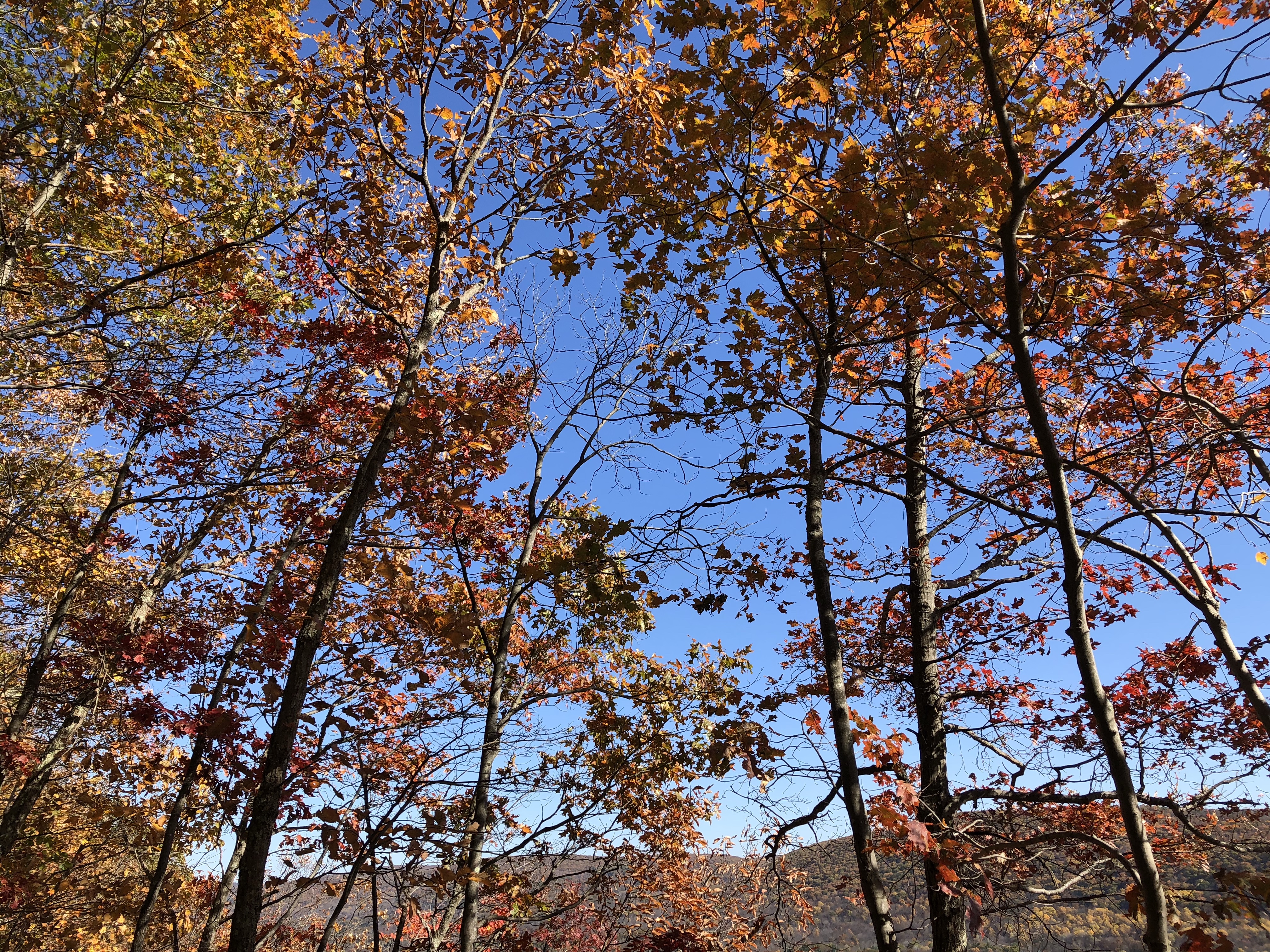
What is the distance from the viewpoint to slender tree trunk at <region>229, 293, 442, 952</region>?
148 inches

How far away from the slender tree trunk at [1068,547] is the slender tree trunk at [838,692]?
1.21 meters

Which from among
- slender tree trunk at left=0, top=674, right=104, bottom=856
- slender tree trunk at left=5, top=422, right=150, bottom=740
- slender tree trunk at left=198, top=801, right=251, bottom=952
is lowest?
slender tree trunk at left=198, top=801, right=251, bottom=952

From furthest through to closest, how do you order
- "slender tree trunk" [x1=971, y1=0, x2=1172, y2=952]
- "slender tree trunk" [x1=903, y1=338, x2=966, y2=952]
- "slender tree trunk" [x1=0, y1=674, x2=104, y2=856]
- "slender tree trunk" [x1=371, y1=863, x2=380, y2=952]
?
"slender tree trunk" [x1=0, y1=674, x2=104, y2=856] → "slender tree trunk" [x1=903, y1=338, x2=966, y2=952] → "slender tree trunk" [x1=371, y1=863, x2=380, y2=952] → "slender tree trunk" [x1=971, y1=0, x2=1172, y2=952]

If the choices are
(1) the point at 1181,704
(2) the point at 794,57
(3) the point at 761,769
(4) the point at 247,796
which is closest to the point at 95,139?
(4) the point at 247,796

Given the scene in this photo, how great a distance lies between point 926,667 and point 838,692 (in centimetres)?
350

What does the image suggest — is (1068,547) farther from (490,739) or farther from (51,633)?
(51,633)

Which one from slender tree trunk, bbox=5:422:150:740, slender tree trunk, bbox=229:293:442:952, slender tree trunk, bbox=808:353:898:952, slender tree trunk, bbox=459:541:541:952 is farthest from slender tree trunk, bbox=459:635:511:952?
slender tree trunk, bbox=5:422:150:740

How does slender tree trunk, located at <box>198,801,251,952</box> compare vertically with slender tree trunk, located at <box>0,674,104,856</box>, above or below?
below

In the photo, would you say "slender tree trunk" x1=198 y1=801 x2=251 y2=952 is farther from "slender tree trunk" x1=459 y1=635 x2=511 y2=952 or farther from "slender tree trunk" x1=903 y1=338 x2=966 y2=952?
"slender tree trunk" x1=903 y1=338 x2=966 y2=952

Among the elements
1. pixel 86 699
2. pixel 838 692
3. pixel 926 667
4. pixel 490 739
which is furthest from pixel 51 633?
pixel 926 667

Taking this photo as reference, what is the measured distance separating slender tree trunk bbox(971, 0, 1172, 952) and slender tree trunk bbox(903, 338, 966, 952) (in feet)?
6.36

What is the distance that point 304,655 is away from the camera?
4.41 meters

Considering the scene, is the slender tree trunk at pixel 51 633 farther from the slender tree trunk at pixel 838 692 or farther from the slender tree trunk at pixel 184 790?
the slender tree trunk at pixel 838 692

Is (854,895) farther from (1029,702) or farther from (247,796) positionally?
(247,796)
